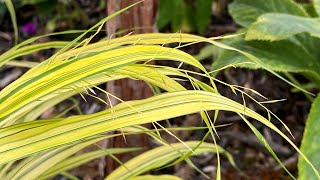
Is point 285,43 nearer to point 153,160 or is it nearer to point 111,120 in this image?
point 153,160

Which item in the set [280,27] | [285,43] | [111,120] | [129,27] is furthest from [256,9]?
[111,120]

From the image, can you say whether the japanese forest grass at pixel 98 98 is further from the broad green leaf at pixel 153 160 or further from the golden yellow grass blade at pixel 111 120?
the broad green leaf at pixel 153 160

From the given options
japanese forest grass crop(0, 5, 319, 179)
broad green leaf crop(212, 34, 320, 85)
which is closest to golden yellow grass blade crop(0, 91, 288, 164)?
japanese forest grass crop(0, 5, 319, 179)

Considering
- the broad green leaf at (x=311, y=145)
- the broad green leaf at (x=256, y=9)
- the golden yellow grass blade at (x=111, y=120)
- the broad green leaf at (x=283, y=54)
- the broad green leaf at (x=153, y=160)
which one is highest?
the golden yellow grass blade at (x=111, y=120)

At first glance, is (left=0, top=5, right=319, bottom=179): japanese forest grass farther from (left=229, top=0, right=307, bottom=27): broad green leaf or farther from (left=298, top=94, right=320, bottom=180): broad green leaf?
(left=229, top=0, right=307, bottom=27): broad green leaf

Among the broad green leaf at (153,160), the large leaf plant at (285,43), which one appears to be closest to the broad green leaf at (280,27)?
the large leaf plant at (285,43)

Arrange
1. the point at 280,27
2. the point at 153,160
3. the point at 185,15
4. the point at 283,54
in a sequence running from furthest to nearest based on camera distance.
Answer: the point at 185,15 < the point at 283,54 < the point at 280,27 < the point at 153,160
